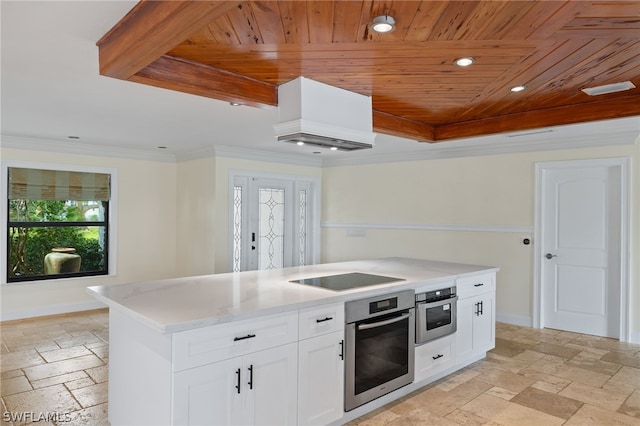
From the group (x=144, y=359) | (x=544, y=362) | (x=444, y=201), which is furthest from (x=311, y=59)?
(x=444, y=201)

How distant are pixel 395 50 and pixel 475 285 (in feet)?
7.47

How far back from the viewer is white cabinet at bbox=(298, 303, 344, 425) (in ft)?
8.07

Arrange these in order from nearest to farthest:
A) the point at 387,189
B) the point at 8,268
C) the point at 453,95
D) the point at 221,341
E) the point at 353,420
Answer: the point at 221,341 → the point at 353,420 → the point at 453,95 → the point at 8,268 → the point at 387,189

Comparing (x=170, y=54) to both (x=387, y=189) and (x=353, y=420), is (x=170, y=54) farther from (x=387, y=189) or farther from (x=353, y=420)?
(x=387, y=189)

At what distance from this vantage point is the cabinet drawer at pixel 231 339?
1972 mm

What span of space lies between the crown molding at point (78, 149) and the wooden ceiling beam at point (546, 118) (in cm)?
403

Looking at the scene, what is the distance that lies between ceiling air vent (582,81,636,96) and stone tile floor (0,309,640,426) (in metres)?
2.28

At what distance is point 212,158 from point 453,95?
3.50 metres

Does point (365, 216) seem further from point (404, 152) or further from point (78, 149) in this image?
point (78, 149)

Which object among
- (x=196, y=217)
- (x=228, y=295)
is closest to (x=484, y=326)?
(x=228, y=295)

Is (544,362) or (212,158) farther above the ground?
(212,158)

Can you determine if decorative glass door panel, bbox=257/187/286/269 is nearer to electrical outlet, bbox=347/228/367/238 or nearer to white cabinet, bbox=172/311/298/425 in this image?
electrical outlet, bbox=347/228/367/238

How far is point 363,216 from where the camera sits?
22.2 feet

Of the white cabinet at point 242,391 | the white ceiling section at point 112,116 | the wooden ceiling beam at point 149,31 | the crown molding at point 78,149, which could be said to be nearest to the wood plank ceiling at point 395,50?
the wooden ceiling beam at point 149,31
